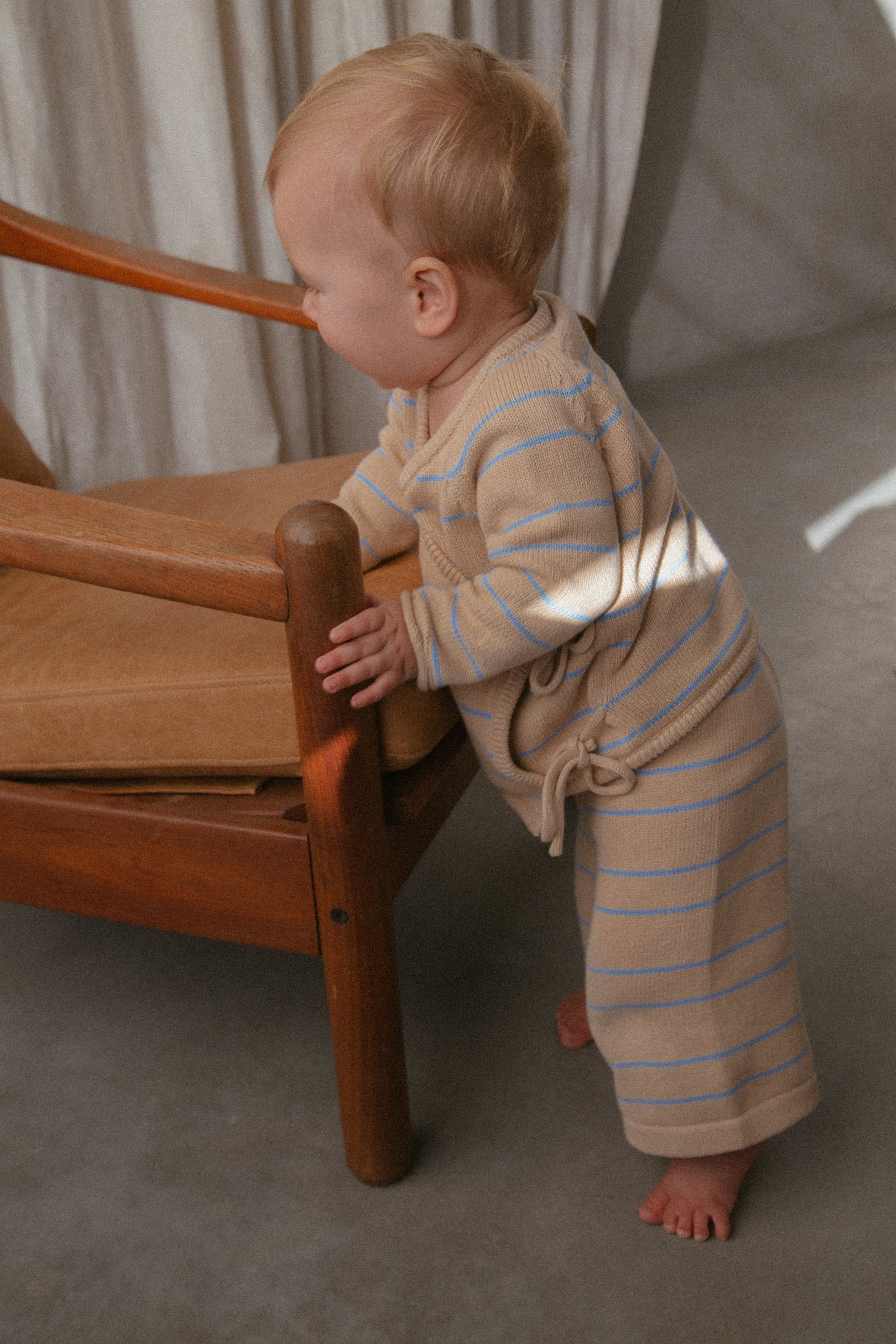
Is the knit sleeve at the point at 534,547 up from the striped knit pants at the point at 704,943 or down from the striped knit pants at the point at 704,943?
up

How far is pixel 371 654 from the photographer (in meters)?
0.85

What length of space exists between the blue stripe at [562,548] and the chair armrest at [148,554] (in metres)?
0.15

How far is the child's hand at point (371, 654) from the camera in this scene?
83cm

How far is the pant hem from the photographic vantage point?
0.97 m

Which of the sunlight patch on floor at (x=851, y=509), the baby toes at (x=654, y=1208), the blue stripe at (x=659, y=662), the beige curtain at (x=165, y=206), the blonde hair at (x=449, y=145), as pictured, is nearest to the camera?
the blonde hair at (x=449, y=145)

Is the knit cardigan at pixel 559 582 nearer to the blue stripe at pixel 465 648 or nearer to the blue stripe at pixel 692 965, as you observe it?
the blue stripe at pixel 465 648

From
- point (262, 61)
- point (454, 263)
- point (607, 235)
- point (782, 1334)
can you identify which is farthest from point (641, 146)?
point (782, 1334)

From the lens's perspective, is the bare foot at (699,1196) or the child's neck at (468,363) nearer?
the child's neck at (468,363)

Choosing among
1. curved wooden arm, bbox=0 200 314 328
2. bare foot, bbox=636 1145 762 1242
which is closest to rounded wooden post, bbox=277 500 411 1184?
bare foot, bbox=636 1145 762 1242

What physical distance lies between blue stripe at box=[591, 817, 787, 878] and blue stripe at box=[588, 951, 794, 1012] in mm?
102

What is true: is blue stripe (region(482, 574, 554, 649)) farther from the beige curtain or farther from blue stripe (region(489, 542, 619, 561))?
the beige curtain

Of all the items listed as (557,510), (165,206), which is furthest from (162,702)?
(165,206)

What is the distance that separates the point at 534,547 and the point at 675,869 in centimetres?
27

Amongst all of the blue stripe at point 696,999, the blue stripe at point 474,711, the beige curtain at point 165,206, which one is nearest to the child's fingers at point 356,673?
the blue stripe at point 474,711
